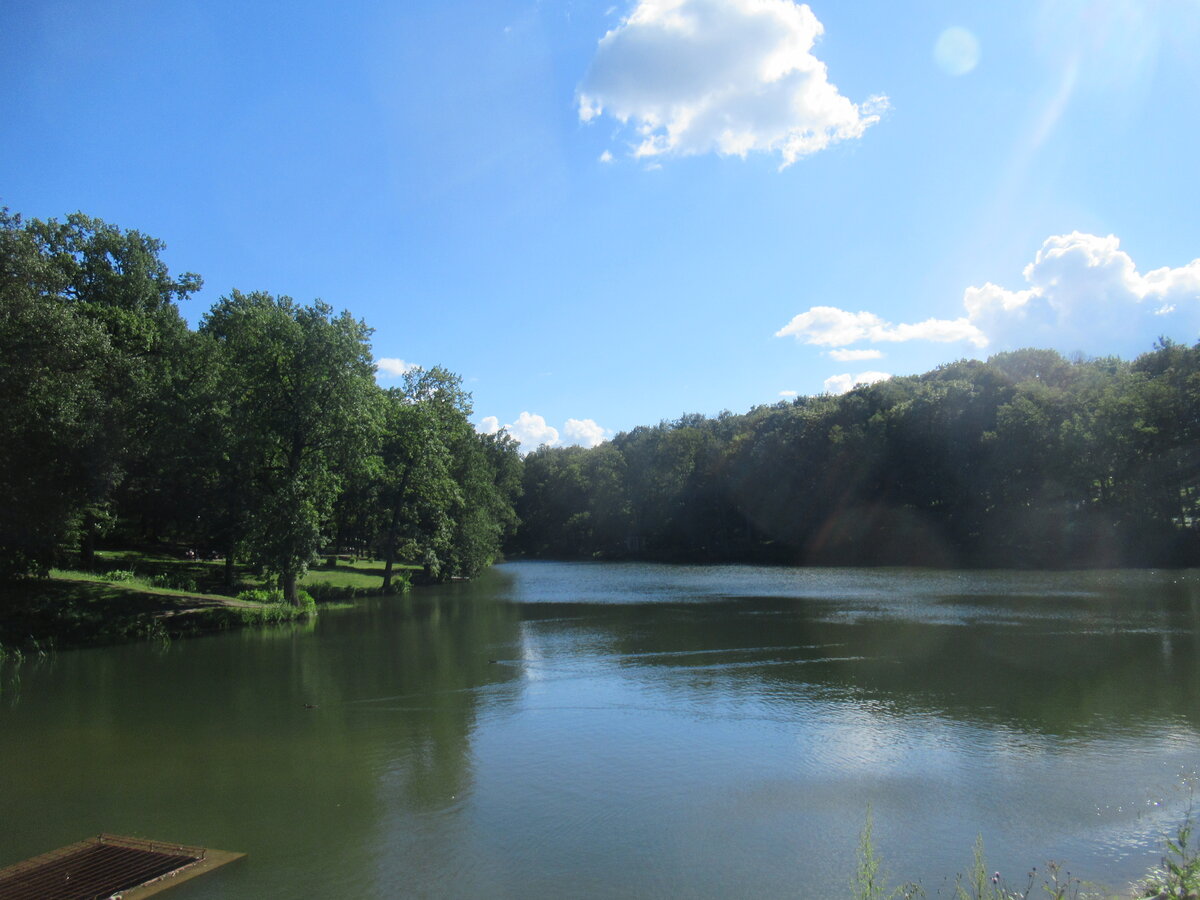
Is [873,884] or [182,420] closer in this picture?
[873,884]

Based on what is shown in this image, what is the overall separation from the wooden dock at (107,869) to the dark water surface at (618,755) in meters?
0.39

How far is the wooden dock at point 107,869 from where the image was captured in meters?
7.48

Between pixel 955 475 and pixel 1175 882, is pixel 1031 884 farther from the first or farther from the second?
pixel 955 475

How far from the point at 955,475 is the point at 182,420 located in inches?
2259

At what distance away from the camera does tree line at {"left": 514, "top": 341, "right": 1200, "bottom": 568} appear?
171 feet

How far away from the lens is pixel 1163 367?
58281 mm

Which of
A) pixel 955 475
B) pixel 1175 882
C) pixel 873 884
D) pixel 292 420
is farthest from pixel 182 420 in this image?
pixel 955 475

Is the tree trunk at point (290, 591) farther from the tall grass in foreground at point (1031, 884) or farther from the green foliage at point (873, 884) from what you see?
the tall grass in foreground at point (1031, 884)

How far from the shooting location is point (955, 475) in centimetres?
6322

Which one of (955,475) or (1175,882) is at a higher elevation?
(955,475)

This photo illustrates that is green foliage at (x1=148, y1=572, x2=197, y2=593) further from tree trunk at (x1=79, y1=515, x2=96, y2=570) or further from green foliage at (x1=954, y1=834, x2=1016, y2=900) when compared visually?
green foliage at (x1=954, y1=834, x2=1016, y2=900)

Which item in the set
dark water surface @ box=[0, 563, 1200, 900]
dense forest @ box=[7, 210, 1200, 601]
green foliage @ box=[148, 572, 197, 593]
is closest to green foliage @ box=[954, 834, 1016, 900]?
dark water surface @ box=[0, 563, 1200, 900]

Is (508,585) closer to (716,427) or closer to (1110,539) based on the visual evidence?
(1110,539)

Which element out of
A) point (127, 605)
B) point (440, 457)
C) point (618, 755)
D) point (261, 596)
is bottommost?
point (618, 755)
